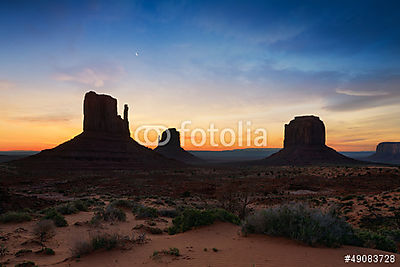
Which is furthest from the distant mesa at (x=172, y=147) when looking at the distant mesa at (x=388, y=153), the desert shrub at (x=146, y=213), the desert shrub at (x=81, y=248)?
the distant mesa at (x=388, y=153)

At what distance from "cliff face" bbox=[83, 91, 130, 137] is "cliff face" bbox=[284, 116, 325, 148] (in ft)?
258

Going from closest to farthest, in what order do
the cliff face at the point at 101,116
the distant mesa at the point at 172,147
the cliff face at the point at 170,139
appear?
the cliff face at the point at 101,116 → the distant mesa at the point at 172,147 → the cliff face at the point at 170,139

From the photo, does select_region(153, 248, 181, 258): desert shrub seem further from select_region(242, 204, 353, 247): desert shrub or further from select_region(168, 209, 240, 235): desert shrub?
select_region(168, 209, 240, 235): desert shrub

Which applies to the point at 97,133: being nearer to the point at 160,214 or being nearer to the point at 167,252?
the point at 160,214

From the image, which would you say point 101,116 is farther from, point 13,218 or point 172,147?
point 172,147

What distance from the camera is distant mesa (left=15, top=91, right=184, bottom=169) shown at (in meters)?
57.9

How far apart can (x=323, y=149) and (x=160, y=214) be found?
106 metres

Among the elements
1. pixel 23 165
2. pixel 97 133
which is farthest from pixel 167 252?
pixel 97 133

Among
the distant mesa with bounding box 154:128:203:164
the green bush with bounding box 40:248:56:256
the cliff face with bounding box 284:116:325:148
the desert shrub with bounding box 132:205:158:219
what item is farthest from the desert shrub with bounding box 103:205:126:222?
the distant mesa with bounding box 154:128:203:164

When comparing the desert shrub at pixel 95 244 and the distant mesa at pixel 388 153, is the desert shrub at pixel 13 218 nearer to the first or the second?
the desert shrub at pixel 95 244

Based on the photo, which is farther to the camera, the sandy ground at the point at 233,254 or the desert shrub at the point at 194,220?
the desert shrub at the point at 194,220

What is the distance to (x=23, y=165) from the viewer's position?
54312mm

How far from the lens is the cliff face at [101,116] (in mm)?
72125

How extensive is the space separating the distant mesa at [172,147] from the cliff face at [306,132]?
52.8 m
